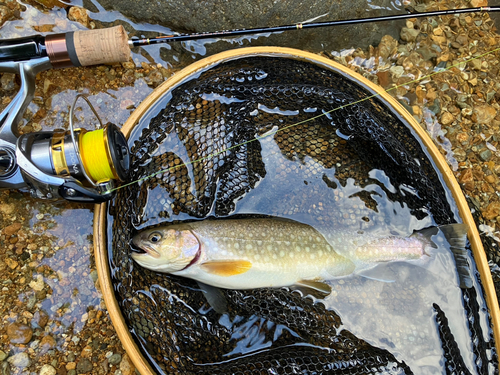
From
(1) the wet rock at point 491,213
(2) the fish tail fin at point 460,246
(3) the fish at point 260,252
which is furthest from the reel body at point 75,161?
(1) the wet rock at point 491,213

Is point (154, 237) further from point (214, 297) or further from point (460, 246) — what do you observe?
point (460, 246)

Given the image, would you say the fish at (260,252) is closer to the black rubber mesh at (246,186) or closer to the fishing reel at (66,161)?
the black rubber mesh at (246,186)

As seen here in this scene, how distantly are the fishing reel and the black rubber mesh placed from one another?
26 centimetres

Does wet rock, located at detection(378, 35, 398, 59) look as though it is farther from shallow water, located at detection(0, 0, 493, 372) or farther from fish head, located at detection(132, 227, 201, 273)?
fish head, located at detection(132, 227, 201, 273)

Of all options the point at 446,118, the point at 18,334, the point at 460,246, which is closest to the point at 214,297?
the point at 18,334

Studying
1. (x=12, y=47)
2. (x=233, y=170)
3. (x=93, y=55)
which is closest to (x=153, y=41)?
(x=93, y=55)

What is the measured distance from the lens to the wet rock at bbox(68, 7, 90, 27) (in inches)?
96.7

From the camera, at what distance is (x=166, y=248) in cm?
202

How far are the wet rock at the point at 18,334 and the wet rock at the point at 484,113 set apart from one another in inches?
135

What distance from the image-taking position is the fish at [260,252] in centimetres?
205

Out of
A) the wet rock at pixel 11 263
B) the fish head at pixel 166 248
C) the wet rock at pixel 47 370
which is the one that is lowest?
the wet rock at pixel 47 370

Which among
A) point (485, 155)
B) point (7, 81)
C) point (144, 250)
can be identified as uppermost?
point (7, 81)

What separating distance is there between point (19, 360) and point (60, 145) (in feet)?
4.34

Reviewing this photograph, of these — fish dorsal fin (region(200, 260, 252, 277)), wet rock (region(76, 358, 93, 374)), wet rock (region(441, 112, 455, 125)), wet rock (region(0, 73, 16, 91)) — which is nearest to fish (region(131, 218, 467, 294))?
fish dorsal fin (region(200, 260, 252, 277))
